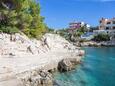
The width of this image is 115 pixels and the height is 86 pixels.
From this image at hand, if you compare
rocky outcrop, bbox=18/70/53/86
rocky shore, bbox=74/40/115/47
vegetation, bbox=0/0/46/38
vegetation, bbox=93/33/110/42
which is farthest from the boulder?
vegetation, bbox=93/33/110/42

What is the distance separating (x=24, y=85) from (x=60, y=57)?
1554 cm

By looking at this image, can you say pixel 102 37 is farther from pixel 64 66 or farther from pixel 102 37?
pixel 64 66

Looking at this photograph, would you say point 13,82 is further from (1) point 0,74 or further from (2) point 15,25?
(2) point 15,25

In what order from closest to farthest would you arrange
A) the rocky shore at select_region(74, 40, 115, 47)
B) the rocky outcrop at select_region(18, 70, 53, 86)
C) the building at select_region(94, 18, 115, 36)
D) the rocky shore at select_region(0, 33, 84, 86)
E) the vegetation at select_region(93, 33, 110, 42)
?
the rocky shore at select_region(0, 33, 84, 86) < the rocky outcrop at select_region(18, 70, 53, 86) < the rocky shore at select_region(74, 40, 115, 47) < the vegetation at select_region(93, 33, 110, 42) < the building at select_region(94, 18, 115, 36)

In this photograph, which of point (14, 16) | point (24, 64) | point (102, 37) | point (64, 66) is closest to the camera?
point (24, 64)

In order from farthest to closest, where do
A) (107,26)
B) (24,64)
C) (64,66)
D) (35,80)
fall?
1. (107,26)
2. (64,66)
3. (24,64)
4. (35,80)

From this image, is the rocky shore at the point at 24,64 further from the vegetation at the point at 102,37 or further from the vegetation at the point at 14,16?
the vegetation at the point at 102,37

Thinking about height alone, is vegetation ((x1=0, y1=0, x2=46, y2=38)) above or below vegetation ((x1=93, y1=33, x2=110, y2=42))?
above

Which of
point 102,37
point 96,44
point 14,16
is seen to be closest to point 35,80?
point 14,16

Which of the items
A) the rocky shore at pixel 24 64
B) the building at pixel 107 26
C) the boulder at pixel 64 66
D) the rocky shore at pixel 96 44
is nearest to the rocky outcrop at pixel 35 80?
the rocky shore at pixel 24 64

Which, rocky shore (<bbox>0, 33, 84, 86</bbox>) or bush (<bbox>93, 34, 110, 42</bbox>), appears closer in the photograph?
rocky shore (<bbox>0, 33, 84, 86</bbox>)

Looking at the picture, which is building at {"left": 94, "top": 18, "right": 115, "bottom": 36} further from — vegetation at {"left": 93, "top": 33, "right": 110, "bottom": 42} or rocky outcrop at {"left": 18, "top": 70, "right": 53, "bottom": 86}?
rocky outcrop at {"left": 18, "top": 70, "right": 53, "bottom": 86}

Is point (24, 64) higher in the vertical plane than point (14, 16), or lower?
lower

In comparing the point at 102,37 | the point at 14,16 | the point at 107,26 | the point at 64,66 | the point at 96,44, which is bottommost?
the point at 96,44
